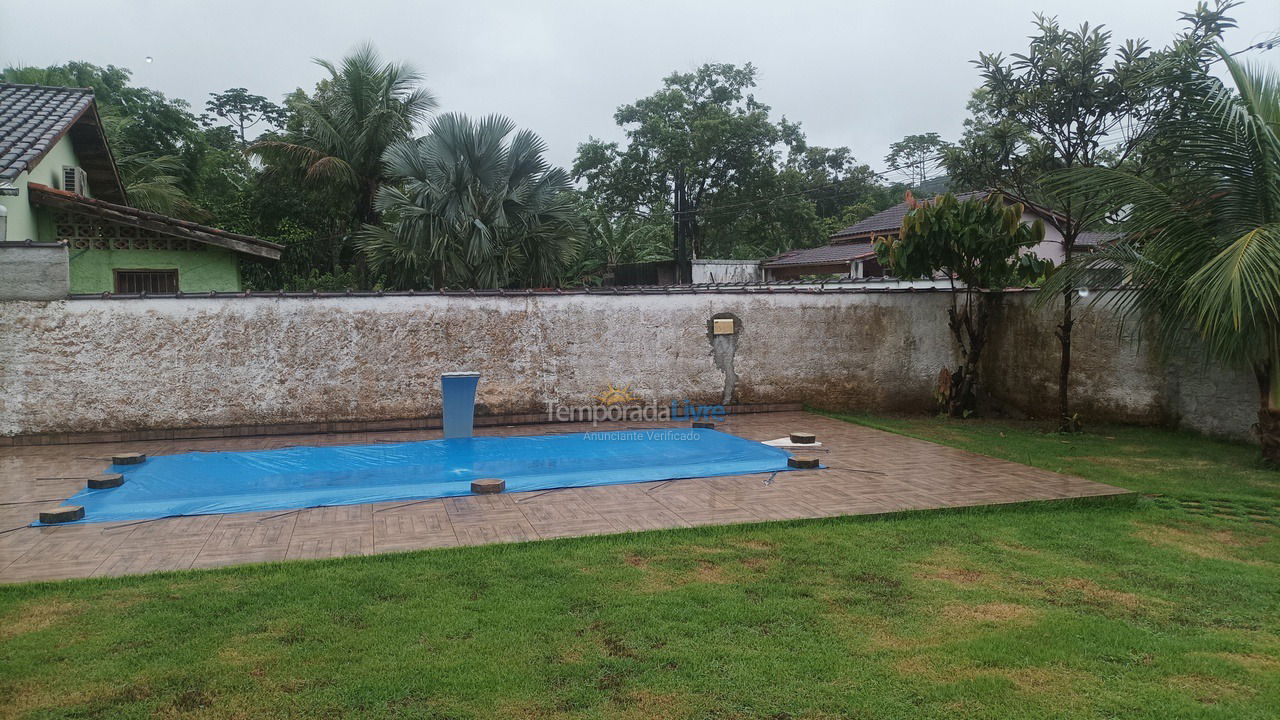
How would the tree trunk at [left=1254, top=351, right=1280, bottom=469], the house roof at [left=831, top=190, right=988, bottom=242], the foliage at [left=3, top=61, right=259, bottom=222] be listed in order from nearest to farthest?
1. the tree trunk at [left=1254, top=351, right=1280, bottom=469]
2. the foliage at [left=3, top=61, right=259, bottom=222]
3. the house roof at [left=831, top=190, right=988, bottom=242]

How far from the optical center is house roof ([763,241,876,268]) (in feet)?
87.5

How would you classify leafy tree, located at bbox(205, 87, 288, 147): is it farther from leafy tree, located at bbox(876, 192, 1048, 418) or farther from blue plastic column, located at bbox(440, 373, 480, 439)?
leafy tree, located at bbox(876, 192, 1048, 418)

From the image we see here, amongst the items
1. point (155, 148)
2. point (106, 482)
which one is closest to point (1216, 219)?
point (106, 482)

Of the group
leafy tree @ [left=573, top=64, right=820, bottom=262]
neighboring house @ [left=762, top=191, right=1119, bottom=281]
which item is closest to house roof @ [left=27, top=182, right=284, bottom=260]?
neighboring house @ [left=762, top=191, right=1119, bottom=281]

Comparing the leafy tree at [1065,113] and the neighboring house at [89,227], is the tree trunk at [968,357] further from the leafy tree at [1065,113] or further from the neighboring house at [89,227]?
the neighboring house at [89,227]

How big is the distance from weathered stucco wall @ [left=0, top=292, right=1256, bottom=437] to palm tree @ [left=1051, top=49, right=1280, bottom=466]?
209 cm

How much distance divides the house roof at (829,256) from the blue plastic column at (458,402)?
58.7 ft

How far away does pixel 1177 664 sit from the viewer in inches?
145

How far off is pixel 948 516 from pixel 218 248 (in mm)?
13075

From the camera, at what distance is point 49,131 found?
12617 mm

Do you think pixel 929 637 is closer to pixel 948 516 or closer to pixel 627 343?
pixel 948 516

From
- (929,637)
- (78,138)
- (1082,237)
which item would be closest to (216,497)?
(929,637)

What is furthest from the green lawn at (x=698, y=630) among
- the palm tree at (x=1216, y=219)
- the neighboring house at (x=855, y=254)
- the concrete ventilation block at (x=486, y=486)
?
the neighboring house at (x=855, y=254)

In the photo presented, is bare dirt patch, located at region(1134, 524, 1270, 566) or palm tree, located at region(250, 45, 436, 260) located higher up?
palm tree, located at region(250, 45, 436, 260)
